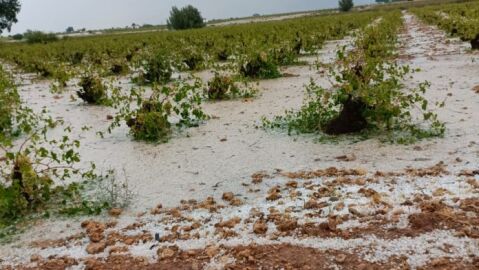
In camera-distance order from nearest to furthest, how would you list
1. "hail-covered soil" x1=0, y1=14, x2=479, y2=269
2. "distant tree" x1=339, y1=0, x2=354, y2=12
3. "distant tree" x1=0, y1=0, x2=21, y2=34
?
"hail-covered soil" x1=0, y1=14, x2=479, y2=269 < "distant tree" x1=0, y1=0, x2=21, y2=34 < "distant tree" x1=339, y1=0, x2=354, y2=12

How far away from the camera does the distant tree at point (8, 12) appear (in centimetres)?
5753

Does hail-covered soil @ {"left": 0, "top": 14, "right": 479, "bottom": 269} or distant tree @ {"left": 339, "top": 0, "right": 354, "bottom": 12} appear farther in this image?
distant tree @ {"left": 339, "top": 0, "right": 354, "bottom": 12}

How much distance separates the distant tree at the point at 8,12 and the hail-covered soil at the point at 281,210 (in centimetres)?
5779

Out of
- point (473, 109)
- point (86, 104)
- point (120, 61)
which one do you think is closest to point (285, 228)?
point (473, 109)

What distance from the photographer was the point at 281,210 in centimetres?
437

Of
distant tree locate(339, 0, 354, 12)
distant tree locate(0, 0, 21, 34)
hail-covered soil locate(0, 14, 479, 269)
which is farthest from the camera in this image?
distant tree locate(339, 0, 354, 12)

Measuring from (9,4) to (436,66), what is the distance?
186 feet

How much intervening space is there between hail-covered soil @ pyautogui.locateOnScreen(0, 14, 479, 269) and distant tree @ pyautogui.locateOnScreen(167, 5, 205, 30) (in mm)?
55475

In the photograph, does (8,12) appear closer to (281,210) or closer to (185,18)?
(185,18)

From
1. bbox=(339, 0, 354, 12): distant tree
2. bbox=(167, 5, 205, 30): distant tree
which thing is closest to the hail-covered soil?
bbox=(167, 5, 205, 30): distant tree

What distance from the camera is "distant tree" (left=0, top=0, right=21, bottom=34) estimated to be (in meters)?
57.5

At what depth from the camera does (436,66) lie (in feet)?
A: 39.1

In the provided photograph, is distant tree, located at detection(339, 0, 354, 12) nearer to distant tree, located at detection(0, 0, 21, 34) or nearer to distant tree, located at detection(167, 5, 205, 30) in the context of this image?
distant tree, located at detection(167, 5, 205, 30)

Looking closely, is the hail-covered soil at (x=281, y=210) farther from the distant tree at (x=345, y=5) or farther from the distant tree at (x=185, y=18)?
the distant tree at (x=345, y=5)
